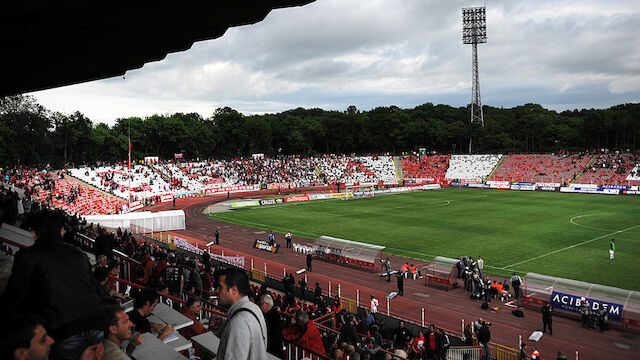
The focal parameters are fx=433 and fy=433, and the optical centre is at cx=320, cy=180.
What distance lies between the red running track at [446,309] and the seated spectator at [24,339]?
59.8 feet

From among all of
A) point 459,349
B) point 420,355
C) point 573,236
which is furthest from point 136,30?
point 573,236

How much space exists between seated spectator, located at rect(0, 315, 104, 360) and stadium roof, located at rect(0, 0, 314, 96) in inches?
141

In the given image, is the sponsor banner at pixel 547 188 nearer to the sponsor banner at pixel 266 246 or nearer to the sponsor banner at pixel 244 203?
the sponsor banner at pixel 244 203

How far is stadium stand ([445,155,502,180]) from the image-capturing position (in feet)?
306

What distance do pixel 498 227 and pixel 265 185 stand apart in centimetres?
4965

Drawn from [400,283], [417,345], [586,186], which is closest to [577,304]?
[400,283]

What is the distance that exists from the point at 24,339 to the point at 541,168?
94.8 meters

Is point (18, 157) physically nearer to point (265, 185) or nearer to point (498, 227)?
point (265, 185)

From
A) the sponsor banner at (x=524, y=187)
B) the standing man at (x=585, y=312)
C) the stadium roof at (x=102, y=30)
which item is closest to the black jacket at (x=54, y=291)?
the stadium roof at (x=102, y=30)

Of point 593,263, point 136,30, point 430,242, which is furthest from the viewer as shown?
point 430,242

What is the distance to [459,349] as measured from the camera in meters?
15.5

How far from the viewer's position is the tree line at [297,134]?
309ft


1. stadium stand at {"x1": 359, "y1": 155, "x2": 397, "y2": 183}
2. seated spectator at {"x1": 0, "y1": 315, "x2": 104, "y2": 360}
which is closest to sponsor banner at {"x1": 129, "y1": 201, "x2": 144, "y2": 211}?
stadium stand at {"x1": 359, "y1": 155, "x2": 397, "y2": 183}

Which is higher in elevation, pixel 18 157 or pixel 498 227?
pixel 18 157
